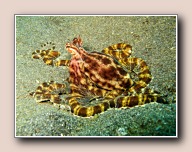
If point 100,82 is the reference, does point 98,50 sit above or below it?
above

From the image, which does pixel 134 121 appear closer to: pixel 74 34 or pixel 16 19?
pixel 74 34
